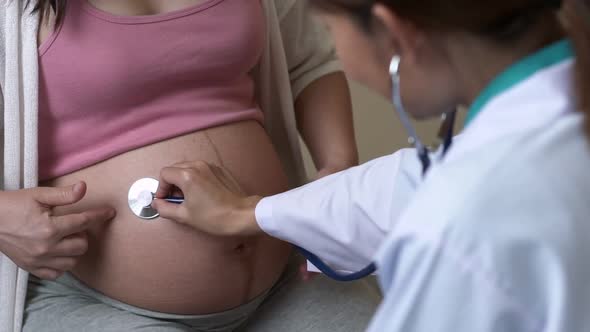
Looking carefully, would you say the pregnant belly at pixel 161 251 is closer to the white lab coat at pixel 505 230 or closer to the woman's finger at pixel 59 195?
the woman's finger at pixel 59 195

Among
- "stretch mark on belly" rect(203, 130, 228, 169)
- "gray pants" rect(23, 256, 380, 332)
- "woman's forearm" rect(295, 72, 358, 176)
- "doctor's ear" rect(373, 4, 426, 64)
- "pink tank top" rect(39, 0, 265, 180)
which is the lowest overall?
"gray pants" rect(23, 256, 380, 332)

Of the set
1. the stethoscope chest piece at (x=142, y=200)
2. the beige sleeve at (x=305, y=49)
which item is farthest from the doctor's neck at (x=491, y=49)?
the beige sleeve at (x=305, y=49)

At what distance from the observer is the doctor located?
66 cm

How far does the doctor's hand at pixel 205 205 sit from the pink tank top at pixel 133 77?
0.30 ft

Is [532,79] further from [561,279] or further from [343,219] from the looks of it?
[343,219]

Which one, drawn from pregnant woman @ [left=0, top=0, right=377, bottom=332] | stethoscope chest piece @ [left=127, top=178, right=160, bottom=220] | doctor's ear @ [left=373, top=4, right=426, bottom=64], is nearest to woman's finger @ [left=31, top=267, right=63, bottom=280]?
pregnant woman @ [left=0, top=0, right=377, bottom=332]

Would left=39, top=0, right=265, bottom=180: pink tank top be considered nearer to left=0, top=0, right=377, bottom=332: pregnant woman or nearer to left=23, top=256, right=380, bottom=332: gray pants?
left=0, top=0, right=377, bottom=332: pregnant woman

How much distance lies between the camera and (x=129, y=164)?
109cm

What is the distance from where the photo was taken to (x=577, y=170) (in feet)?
2.22

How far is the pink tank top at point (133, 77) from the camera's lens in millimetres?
1064

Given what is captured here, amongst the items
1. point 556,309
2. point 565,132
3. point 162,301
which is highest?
point 565,132

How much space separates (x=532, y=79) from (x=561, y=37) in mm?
58

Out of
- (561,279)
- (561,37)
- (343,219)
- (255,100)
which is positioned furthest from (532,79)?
(255,100)

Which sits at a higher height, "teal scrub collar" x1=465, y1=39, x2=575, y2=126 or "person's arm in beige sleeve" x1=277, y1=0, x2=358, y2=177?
"teal scrub collar" x1=465, y1=39, x2=575, y2=126
